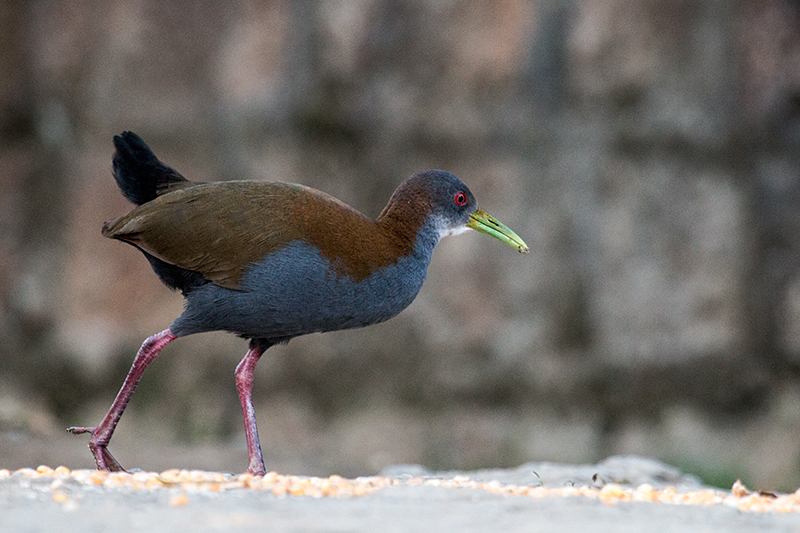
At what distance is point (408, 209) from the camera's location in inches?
125

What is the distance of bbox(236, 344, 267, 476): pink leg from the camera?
2.84 metres

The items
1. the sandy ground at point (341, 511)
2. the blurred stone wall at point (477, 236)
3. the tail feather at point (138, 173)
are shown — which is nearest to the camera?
the sandy ground at point (341, 511)

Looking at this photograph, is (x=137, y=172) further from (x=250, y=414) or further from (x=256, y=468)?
(x=256, y=468)

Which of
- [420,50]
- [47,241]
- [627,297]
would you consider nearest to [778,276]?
[627,297]

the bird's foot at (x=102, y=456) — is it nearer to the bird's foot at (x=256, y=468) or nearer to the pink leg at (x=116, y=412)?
the pink leg at (x=116, y=412)

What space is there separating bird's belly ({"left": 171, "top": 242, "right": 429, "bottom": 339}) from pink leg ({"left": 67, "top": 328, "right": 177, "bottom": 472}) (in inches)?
3.5

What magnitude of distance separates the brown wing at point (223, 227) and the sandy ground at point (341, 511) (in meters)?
0.77

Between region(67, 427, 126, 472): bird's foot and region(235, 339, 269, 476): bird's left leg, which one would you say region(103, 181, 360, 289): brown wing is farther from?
region(67, 427, 126, 472): bird's foot

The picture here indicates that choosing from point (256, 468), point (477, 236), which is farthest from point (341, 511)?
point (477, 236)

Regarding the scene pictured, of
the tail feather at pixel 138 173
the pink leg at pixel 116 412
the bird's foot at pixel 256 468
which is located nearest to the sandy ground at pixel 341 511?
the pink leg at pixel 116 412

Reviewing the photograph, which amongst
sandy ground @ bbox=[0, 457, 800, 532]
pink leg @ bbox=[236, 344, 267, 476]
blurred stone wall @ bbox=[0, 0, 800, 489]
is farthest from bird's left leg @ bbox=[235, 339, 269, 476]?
blurred stone wall @ bbox=[0, 0, 800, 489]

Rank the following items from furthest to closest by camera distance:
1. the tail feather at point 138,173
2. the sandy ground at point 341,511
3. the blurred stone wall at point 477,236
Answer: the blurred stone wall at point 477,236
the tail feather at point 138,173
the sandy ground at point 341,511

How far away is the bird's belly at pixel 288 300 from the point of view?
2795 millimetres

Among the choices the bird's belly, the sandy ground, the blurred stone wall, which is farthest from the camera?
the blurred stone wall
